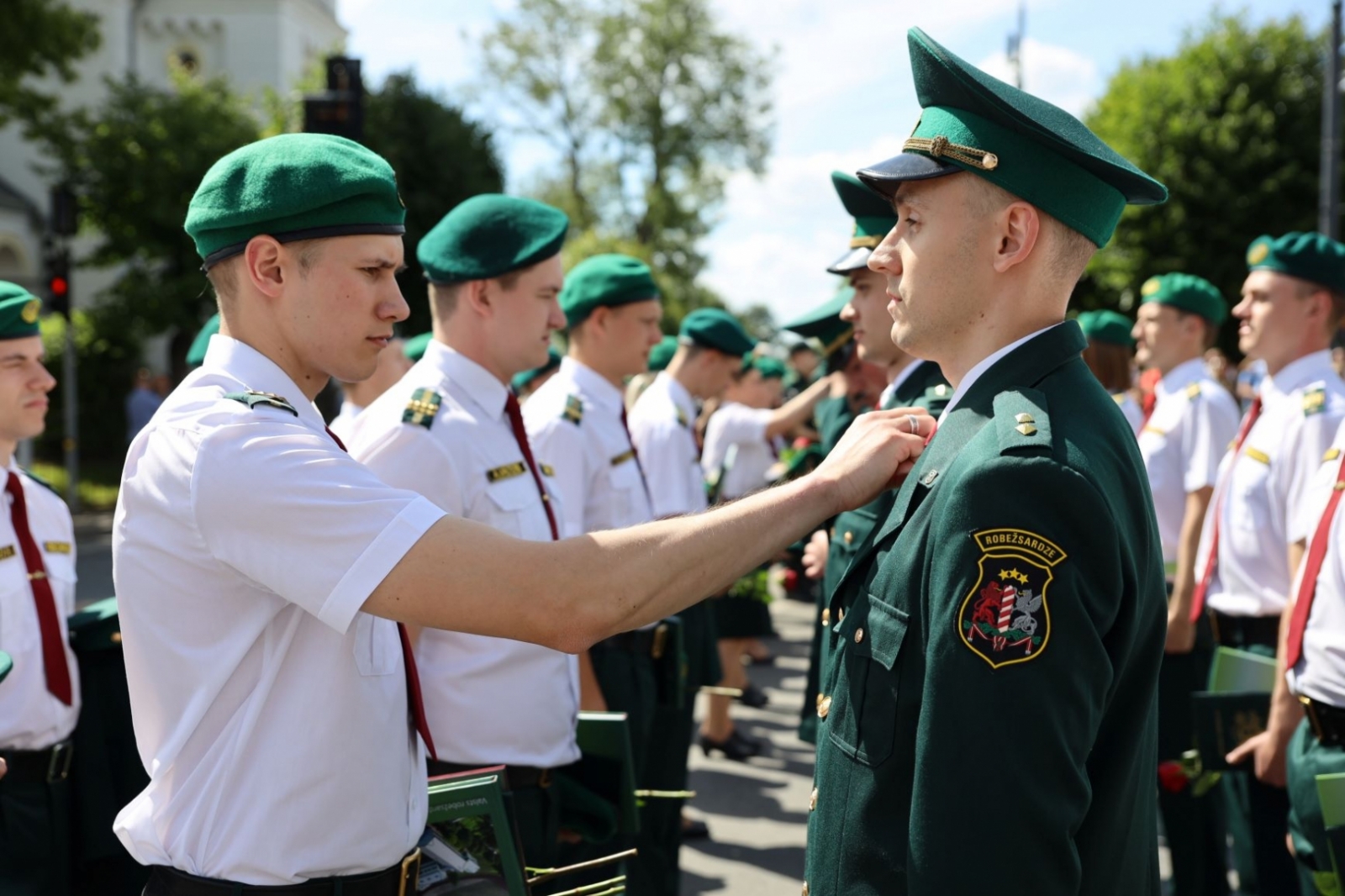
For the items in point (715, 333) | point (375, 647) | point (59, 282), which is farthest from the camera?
point (59, 282)

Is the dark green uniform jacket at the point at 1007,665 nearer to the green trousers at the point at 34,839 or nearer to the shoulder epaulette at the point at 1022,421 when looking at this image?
the shoulder epaulette at the point at 1022,421

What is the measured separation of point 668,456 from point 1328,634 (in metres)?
3.98

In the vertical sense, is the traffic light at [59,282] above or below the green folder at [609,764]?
above

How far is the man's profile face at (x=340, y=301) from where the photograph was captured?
2.27 m

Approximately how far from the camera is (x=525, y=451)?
146 inches

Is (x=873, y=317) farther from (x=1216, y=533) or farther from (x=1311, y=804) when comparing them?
(x=1216, y=533)

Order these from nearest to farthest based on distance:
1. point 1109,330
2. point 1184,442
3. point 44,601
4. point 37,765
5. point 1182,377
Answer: point 37,765 < point 44,601 < point 1184,442 < point 1182,377 < point 1109,330

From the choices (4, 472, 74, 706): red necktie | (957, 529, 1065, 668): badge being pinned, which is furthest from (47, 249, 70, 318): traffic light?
(957, 529, 1065, 668): badge being pinned

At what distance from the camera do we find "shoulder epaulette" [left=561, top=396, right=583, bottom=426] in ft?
16.5

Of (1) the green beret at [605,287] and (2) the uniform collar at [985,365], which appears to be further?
(1) the green beret at [605,287]

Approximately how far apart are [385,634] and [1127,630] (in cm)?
132

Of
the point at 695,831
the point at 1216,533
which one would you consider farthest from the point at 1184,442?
the point at 695,831

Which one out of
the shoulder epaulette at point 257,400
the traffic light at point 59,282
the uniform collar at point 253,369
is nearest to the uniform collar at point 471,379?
the uniform collar at point 253,369

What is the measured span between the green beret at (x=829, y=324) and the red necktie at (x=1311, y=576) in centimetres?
196
